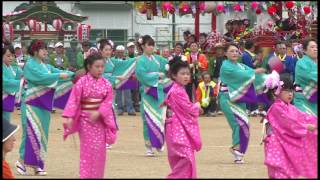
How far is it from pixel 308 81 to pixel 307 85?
77mm

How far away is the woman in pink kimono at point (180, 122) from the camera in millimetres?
9016

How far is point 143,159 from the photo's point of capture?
11.7m

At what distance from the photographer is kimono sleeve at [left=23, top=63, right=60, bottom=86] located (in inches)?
401

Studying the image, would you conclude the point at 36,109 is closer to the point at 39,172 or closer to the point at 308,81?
the point at 39,172

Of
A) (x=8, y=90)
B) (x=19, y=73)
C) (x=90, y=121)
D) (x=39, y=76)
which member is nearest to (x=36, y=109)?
(x=39, y=76)

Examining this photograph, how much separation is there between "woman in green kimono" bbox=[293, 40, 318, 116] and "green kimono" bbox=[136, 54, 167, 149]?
8.24 ft

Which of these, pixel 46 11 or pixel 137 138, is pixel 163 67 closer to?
pixel 137 138

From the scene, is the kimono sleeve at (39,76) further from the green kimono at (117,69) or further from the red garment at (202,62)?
the red garment at (202,62)

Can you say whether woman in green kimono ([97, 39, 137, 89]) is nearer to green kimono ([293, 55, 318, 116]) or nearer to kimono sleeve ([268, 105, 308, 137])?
green kimono ([293, 55, 318, 116])

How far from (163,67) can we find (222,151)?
4.70 ft

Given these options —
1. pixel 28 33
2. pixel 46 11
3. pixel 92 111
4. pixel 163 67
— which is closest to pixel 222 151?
pixel 163 67

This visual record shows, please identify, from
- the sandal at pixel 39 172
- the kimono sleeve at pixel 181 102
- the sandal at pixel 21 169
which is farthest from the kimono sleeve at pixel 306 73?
the sandal at pixel 21 169

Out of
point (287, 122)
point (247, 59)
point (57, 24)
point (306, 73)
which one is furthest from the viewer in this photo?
point (57, 24)

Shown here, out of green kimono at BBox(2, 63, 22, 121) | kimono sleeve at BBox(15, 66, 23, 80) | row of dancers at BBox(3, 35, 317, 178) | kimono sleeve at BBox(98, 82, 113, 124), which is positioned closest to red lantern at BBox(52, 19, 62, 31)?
row of dancers at BBox(3, 35, 317, 178)
